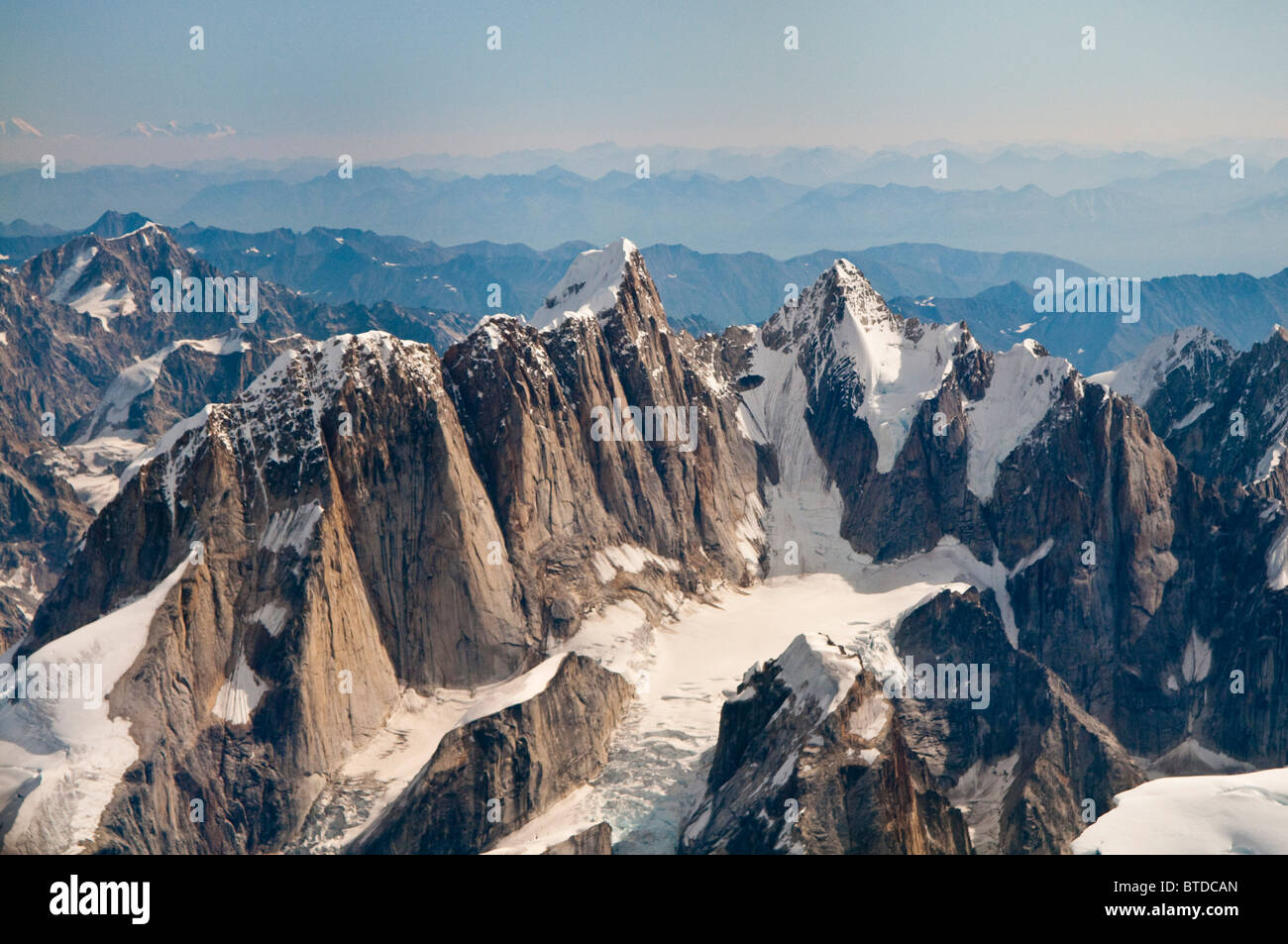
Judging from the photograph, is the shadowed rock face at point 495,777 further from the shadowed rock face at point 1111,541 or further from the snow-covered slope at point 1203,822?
the shadowed rock face at point 1111,541

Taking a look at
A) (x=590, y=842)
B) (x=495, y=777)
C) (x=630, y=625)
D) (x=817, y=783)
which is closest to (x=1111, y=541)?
(x=630, y=625)

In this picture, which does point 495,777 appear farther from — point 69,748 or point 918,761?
point 918,761

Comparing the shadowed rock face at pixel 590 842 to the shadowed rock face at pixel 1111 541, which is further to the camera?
the shadowed rock face at pixel 1111 541

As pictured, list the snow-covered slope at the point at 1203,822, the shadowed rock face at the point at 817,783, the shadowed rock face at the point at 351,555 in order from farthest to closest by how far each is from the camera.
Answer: the shadowed rock face at the point at 351,555 < the shadowed rock face at the point at 817,783 < the snow-covered slope at the point at 1203,822

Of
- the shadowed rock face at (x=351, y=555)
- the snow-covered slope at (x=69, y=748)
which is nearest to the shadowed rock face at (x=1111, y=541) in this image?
the shadowed rock face at (x=351, y=555)

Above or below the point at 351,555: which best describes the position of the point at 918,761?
below

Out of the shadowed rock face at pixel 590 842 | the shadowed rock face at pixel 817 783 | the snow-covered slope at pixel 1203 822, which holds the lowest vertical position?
the shadowed rock face at pixel 590 842

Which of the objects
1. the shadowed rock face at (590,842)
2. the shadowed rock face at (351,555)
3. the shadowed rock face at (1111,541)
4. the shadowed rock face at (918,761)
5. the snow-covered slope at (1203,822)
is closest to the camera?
the snow-covered slope at (1203,822)
